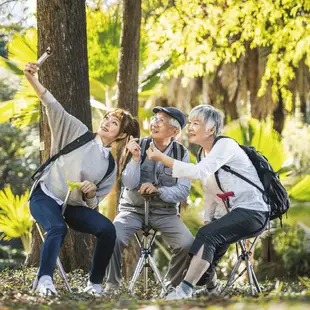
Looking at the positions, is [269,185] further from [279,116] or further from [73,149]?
[279,116]

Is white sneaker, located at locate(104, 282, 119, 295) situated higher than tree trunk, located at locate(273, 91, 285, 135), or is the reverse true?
tree trunk, located at locate(273, 91, 285, 135)

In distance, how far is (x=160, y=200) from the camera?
762cm

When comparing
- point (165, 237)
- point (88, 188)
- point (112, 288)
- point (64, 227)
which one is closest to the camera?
point (64, 227)

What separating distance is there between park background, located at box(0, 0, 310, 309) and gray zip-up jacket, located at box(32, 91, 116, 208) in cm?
89

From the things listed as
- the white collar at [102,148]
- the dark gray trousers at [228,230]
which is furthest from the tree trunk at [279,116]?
the dark gray trousers at [228,230]

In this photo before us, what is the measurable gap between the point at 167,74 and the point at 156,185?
12553mm

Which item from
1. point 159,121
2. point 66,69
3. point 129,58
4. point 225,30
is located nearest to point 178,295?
point 159,121

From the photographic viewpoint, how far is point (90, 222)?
6906 millimetres

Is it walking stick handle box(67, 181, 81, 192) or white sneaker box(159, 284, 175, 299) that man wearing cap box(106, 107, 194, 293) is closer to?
white sneaker box(159, 284, 175, 299)

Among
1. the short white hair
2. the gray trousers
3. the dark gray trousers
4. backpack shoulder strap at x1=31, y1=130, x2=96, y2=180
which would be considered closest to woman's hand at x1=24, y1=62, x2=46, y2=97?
backpack shoulder strap at x1=31, y1=130, x2=96, y2=180

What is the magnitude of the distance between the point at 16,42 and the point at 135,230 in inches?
453

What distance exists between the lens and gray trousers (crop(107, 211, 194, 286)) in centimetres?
743

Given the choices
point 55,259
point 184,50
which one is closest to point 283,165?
point 184,50

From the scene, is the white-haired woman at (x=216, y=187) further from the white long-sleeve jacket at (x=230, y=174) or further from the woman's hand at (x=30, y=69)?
the woman's hand at (x=30, y=69)
